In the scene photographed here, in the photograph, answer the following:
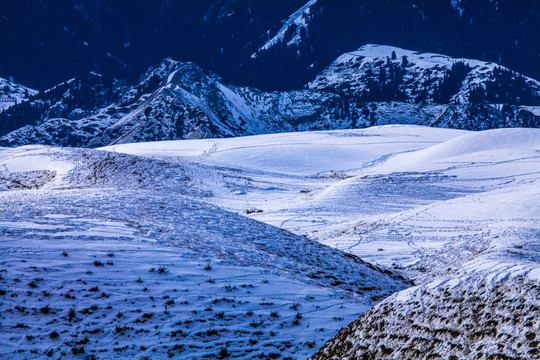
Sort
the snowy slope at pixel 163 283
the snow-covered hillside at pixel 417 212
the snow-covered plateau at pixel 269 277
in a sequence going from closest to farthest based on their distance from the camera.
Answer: the snow-covered hillside at pixel 417 212 < the snow-covered plateau at pixel 269 277 < the snowy slope at pixel 163 283

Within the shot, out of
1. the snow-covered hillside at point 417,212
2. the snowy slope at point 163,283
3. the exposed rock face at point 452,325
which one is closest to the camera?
the exposed rock face at point 452,325

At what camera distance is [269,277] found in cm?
1336

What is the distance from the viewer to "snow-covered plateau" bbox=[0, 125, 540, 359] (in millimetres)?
7336

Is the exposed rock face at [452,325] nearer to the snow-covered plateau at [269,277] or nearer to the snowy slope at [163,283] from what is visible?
the snow-covered plateau at [269,277]

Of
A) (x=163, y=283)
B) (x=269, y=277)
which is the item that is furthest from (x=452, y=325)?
(x=163, y=283)

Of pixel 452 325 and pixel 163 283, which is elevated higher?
pixel 452 325

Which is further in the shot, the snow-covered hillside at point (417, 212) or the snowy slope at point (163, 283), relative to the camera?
the snowy slope at point (163, 283)

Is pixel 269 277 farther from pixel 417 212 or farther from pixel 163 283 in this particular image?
pixel 417 212

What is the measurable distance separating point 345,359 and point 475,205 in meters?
23.1

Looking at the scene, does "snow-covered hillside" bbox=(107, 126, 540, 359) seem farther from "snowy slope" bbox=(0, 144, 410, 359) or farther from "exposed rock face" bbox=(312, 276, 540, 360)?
"snowy slope" bbox=(0, 144, 410, 359)

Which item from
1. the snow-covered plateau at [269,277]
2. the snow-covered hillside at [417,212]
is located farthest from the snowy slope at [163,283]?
the snow-covered hillside at [417,212]

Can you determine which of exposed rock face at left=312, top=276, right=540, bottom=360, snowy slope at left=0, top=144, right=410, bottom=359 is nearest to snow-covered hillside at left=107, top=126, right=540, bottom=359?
exposed rock face at left=312, top=276, right=540, bottom=360

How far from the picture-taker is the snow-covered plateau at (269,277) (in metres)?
7.34

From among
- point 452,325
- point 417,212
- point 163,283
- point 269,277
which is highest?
point 452,325
